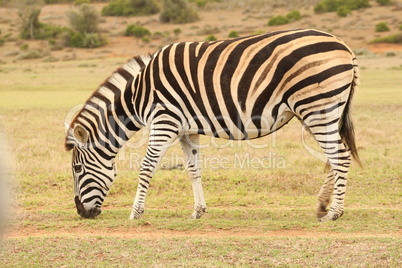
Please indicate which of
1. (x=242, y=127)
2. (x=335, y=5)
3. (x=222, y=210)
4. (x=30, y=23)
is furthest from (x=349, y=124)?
(x=335, y=5)

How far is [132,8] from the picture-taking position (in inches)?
2447

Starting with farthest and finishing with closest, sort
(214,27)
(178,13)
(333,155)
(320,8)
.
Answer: (178,13) → (320,8) → (214,27) → (333,155)

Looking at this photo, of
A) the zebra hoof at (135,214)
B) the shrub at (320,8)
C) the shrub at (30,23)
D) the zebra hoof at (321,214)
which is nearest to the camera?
the zebra hoof at (321,214)

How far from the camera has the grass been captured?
5441 millimetres

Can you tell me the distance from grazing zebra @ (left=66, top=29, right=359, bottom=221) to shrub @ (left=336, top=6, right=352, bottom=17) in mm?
45748

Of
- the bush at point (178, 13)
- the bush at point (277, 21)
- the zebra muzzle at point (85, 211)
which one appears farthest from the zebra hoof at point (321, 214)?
the bush at point (178, 13)

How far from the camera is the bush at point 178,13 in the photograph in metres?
55.1

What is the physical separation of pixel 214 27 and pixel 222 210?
4271 centimetres

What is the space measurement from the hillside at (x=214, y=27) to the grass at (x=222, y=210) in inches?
951

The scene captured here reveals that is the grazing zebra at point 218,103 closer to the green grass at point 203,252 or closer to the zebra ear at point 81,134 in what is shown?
the zebra ear at point 81,134

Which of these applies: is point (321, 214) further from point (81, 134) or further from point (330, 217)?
point (81, 134)

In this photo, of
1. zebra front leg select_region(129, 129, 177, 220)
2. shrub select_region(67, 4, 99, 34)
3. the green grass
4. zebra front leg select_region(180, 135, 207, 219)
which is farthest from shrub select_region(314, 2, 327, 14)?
the green grass

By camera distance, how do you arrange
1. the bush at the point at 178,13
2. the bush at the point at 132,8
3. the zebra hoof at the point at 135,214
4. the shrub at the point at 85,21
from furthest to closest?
the bush at the point at 132,8
the bush at the point at 178,13
the shrub at the point at 85,21
the zebra hoof at the point at 135,214

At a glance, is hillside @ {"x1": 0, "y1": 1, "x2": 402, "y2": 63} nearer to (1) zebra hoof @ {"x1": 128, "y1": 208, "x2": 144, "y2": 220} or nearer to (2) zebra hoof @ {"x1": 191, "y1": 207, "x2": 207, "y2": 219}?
(2) zebra hoof @ {"x1": 191, "y1": 207, "x2": 207, "y2": 219}
